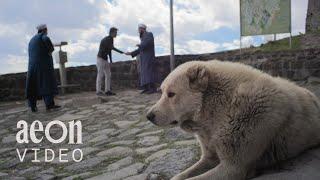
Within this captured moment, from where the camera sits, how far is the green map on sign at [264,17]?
49.4ft

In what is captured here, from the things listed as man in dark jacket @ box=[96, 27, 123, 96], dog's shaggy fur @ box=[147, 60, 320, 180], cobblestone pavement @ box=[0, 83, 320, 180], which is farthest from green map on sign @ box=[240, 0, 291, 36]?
dog's shaggy fur @ box=[147, 60, 320, 180]

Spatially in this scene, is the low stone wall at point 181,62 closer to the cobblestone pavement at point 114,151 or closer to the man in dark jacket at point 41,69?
the cobblestone pavement at point 114,151

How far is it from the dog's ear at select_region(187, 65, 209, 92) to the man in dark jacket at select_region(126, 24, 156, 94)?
10880 mm

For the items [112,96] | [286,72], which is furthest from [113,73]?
[286,72]

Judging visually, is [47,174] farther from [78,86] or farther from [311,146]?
[78,86]

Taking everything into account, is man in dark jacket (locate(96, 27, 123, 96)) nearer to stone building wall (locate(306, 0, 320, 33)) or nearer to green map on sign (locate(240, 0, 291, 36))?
green map on sign (locate(240, 0, 291, 36))

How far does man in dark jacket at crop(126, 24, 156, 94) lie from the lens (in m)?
14.8

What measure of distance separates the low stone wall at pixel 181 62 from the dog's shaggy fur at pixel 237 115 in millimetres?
9918

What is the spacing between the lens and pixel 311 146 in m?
4.16

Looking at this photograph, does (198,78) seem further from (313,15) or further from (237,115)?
(313,15)

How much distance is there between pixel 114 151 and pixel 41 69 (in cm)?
626

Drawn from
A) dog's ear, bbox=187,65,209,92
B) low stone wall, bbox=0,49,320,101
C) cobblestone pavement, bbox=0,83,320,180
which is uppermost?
dog's ear, bbox=187,65,209,92

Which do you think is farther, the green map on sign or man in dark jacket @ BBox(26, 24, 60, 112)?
the green map on sign

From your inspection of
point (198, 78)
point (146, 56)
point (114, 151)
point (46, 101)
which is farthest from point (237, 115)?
point (146, 56)
